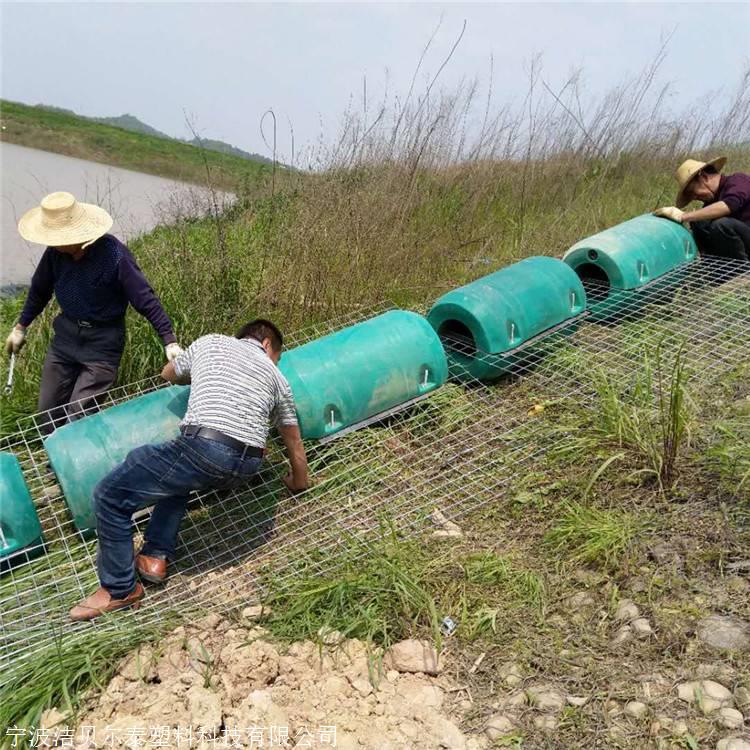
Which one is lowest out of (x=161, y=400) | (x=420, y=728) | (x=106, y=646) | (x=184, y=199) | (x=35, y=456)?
(x=420, y=728)

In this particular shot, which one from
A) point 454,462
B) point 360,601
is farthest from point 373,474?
point 360,601

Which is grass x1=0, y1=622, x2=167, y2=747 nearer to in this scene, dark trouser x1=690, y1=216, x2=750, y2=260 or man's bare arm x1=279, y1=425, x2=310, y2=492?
man's bare arm x1=279, y1=425, x2=310, y2=492

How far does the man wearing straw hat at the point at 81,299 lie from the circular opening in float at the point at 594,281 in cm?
293

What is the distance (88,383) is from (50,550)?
89 centimetres

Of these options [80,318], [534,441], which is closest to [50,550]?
[80,318]

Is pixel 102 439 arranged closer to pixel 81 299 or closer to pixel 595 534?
pixel 81 299

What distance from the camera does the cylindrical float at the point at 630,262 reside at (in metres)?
4.82

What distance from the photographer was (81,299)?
144 inches

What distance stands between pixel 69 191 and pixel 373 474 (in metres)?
6.50

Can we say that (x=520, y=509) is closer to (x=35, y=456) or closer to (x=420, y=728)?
(x=420, y=728)

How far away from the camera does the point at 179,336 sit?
172 inches

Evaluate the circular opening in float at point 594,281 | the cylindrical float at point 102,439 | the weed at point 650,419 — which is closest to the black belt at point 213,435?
the cylindrical float at point 102,439

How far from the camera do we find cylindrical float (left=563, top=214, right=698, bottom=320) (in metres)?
4.82

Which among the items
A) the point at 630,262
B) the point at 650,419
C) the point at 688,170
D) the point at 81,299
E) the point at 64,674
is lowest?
the point at 64,674
